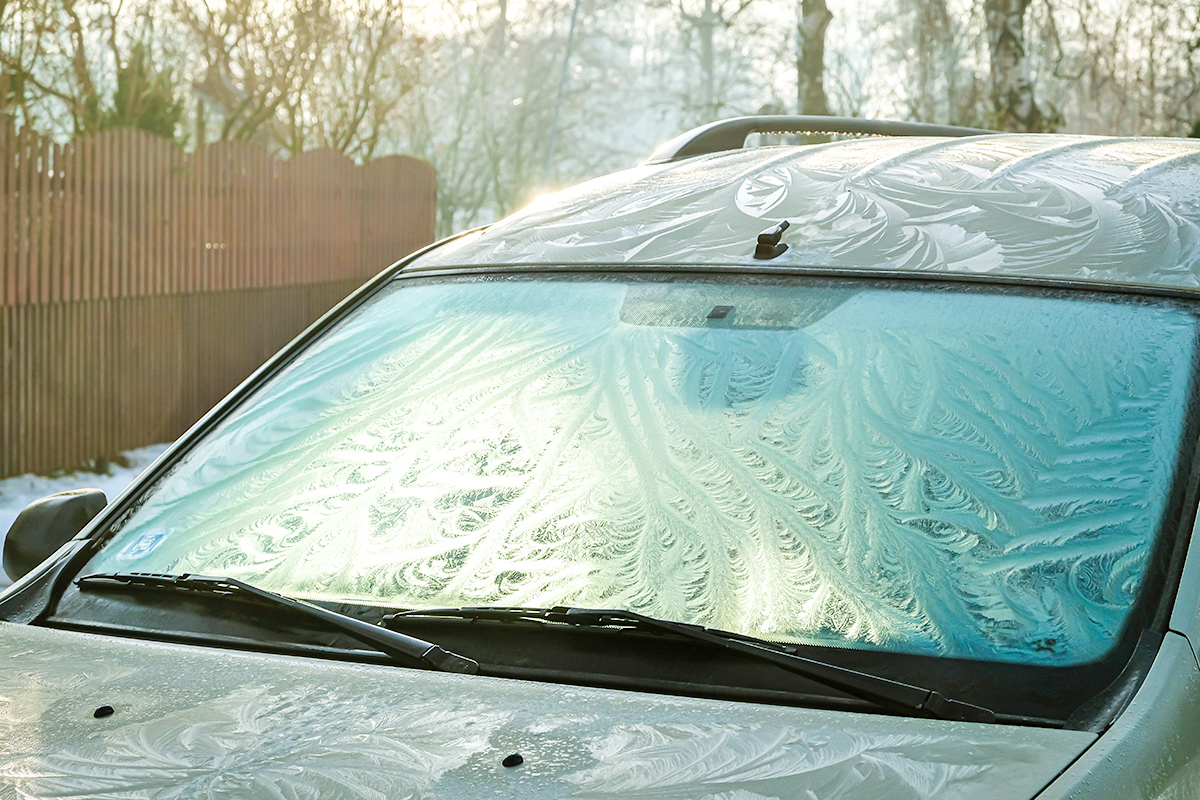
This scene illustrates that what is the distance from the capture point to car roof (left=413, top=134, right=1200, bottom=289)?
204 centimetres

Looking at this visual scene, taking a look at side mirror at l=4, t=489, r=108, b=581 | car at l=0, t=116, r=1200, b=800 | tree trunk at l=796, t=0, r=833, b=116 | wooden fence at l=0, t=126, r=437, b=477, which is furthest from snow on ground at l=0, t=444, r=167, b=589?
tree trunk at l=796, t=0, r=833, b=116

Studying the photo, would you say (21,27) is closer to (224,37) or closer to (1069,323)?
(224,37)

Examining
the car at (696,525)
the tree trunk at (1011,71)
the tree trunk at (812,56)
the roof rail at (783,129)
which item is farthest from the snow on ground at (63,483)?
the tree trunk at (1011,71)

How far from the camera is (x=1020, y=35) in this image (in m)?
14.7

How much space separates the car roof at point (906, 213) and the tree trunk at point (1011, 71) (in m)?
12.6

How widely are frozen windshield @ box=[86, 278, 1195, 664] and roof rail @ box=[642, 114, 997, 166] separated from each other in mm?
1106

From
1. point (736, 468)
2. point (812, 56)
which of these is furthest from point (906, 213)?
point (812, 56)

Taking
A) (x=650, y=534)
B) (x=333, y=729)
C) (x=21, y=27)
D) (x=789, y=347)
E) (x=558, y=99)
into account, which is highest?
(x=558, y=99)

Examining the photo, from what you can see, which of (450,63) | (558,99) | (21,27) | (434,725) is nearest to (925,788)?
(434,725)

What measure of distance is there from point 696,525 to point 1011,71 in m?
14.1

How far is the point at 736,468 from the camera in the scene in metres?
1.88

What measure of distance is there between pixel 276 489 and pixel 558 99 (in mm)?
32602

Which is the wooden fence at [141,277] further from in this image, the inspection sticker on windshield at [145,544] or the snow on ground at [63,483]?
the inspection sticker on windshield at [145,544]

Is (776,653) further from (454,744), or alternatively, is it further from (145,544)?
(145,544)
